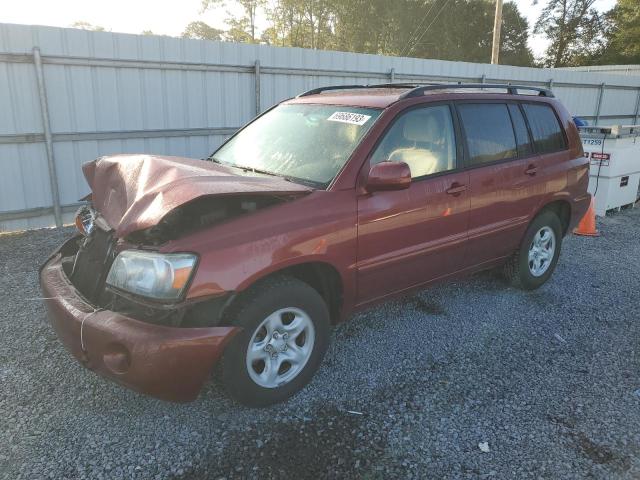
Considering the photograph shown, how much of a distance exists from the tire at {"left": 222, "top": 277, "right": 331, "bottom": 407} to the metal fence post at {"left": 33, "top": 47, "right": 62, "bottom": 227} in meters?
5.16

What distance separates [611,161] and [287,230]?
6878 mm

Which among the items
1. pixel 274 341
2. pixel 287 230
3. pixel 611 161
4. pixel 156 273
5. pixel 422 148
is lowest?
pixel 274 341

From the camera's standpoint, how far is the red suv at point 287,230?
259cm

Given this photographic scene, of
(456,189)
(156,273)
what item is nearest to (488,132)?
(456,189)

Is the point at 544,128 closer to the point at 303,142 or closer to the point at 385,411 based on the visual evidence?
the point at 303,142

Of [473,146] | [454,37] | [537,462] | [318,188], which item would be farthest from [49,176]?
[454,37]

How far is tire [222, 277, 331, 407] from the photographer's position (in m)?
2.76

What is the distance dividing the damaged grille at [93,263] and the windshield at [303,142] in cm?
115

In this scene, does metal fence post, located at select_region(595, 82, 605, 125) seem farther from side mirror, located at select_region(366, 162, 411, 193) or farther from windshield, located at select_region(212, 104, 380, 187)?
side mirror, located at select_region(366, 162, 411, 193)

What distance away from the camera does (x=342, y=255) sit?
10.4 feet

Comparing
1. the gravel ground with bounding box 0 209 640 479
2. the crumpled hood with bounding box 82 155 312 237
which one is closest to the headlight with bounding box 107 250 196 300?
the crumpled hood with bounding box 82 155 312 237

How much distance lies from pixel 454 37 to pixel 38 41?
42946 millimetres

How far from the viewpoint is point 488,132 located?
4.21 metres

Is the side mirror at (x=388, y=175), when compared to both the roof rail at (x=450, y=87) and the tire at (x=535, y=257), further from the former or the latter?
the tire at (x=535, y=257)
